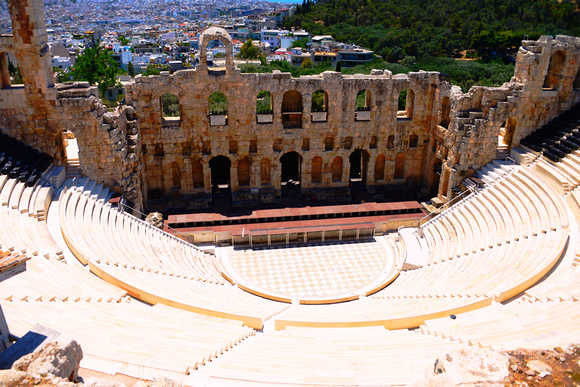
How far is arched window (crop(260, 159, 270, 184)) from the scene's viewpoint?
3259cm

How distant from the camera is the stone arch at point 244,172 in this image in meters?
32.8

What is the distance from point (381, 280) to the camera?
25266 millimetres

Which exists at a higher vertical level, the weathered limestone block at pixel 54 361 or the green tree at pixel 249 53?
the weathered limestone block at pixel 54 361

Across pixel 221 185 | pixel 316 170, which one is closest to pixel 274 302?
pixel 316 170

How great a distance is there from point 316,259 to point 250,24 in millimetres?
188468

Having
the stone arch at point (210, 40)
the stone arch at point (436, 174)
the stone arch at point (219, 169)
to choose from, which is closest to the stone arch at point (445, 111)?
the stone arch at point (436, 174)

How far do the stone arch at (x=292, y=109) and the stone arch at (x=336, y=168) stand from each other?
3.84 meters

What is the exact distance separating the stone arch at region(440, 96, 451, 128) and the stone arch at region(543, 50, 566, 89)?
245 inches

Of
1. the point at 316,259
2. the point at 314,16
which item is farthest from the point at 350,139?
the point at 314,16

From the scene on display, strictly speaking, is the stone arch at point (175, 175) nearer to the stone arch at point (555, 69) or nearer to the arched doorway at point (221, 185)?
the arched doorway at point (221, 185)

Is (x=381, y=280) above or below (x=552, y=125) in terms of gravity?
below

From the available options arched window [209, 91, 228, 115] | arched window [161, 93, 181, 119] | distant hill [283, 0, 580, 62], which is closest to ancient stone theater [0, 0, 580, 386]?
arched window [209, 91, 228, 115]

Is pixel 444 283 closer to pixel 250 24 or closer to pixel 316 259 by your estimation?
pixel 316 259

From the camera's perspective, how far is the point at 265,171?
32.9 m
